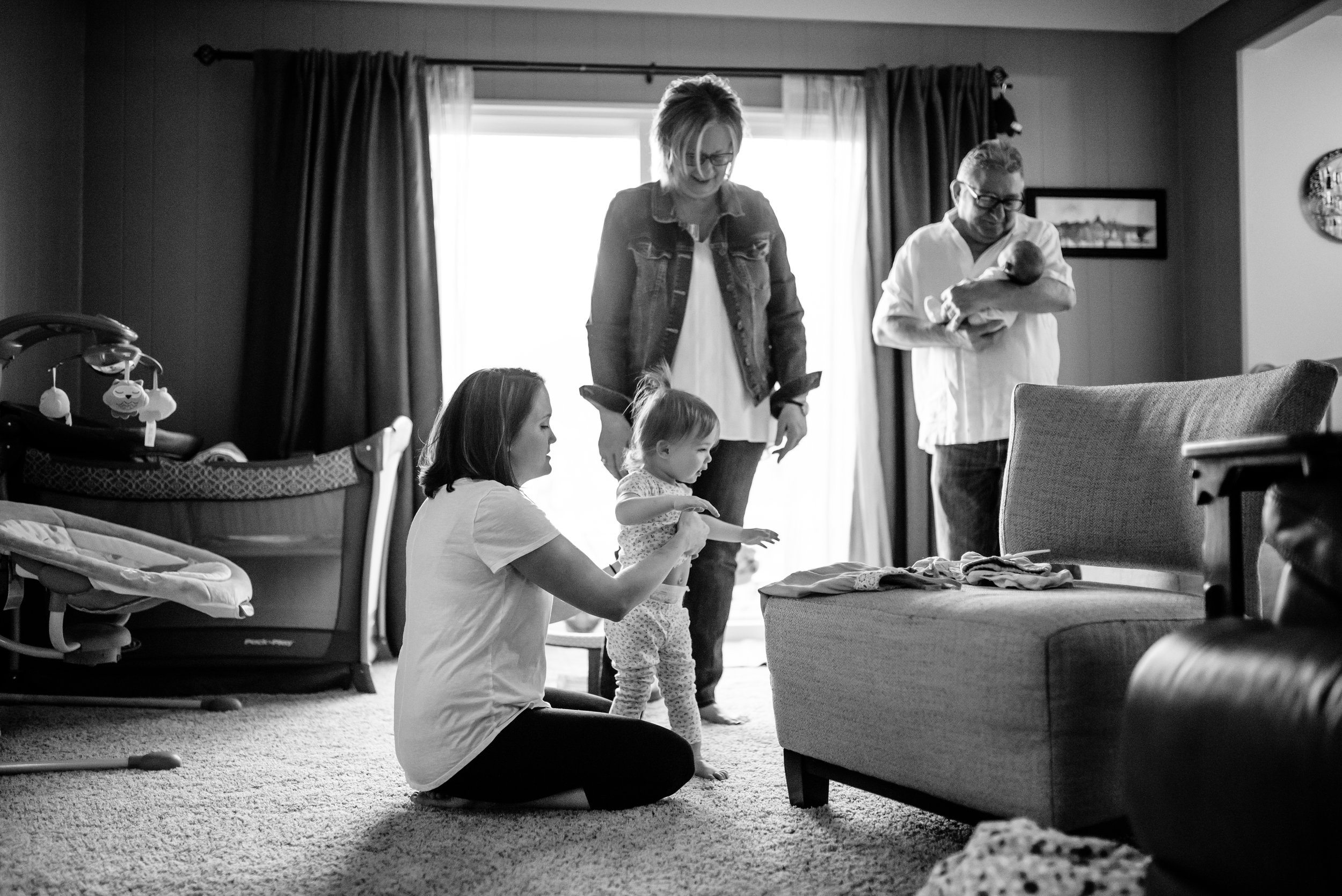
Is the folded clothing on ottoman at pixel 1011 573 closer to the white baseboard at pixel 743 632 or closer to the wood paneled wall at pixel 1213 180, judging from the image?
the white baseboard at pixel 743 632

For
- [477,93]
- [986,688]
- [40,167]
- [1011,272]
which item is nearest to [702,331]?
[1011,272]

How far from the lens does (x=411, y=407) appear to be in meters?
3.80

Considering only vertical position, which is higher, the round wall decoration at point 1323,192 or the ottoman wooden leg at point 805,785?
the round wall decoration at point 1323,192

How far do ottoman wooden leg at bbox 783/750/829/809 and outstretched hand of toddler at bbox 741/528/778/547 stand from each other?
1.08 feet

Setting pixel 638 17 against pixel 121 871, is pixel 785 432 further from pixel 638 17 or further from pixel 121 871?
pixel 638 17

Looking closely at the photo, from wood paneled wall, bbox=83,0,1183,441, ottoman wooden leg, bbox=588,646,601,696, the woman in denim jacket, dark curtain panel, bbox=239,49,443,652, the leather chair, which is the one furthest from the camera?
wood paneled wall, bbox=83,0,1183,441

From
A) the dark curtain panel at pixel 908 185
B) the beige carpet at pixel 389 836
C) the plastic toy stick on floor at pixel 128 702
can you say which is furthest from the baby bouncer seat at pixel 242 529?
the dark curtain panel at pixel 908 185

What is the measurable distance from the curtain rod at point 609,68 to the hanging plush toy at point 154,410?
1.56m

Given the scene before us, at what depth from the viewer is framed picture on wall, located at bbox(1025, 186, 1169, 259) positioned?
416cm

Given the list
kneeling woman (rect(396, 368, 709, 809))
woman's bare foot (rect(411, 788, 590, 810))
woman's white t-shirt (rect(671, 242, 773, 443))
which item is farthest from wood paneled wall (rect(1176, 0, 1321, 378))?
woman's bare foot (rect(411, 788, 590, 810))

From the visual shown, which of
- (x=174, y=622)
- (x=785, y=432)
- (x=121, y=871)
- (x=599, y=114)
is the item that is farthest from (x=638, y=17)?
(x=121, y=871)

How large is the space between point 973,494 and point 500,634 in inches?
51.5

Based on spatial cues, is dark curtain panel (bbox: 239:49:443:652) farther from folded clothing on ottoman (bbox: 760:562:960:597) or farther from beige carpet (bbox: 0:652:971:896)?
folded clothing on ottoman (bbox: 760:562:960:597)

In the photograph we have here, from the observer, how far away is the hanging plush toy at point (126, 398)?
8.86 feet
